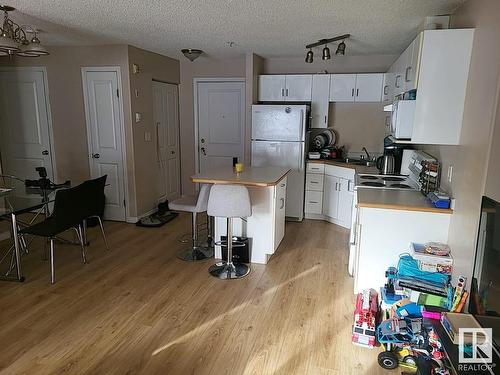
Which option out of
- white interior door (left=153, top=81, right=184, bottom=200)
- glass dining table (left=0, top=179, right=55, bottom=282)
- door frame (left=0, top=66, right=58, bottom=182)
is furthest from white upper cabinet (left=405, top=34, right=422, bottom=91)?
door frame (left=0, top=66, right=58, bottom=182)

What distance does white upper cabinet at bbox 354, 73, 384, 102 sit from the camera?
15.5 feet

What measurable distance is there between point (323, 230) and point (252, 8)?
2905mm

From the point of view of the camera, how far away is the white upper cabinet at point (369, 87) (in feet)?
15.5

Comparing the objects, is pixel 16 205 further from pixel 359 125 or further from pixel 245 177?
pixel 359 125

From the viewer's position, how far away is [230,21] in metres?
3.19

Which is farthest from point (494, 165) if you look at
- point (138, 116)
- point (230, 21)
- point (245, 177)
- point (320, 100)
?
point (138, 116)

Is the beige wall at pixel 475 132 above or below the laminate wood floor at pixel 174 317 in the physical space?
above

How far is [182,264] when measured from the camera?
358 cm

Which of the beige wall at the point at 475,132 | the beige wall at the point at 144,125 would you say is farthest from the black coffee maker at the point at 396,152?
the beige wall at the point at 144,125

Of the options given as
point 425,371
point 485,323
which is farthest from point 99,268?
point 485,323

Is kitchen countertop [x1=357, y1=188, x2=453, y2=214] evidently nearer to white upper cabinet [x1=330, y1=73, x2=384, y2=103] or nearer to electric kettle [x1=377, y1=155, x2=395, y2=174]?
electric kettle [x1=377, y1=155, x2=395, y2=174]

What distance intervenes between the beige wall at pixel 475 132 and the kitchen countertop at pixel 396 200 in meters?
0.21

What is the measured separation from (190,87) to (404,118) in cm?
383

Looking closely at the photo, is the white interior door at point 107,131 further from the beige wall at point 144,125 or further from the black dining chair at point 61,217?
the black dining chair at point 61,217
